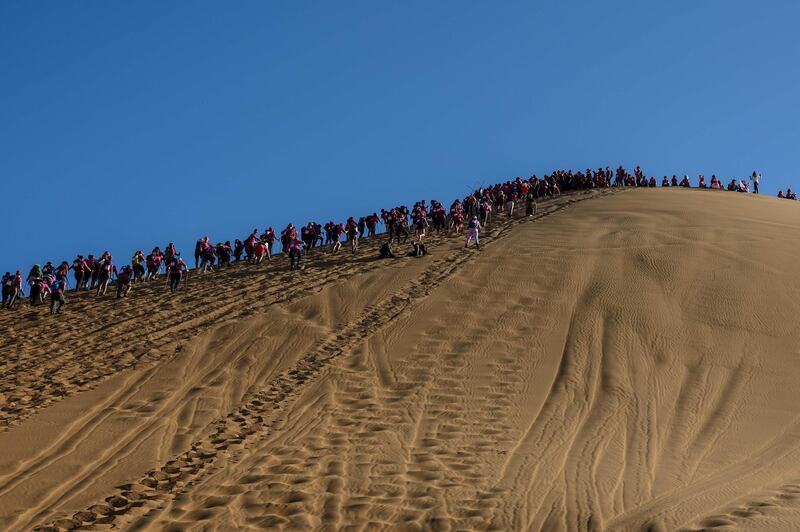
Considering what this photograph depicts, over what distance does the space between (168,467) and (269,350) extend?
6.34 m

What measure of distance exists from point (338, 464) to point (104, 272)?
18.3 m

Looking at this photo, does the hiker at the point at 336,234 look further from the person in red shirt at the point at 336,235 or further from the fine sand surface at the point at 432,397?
the fine sand surface at the point at 432,397

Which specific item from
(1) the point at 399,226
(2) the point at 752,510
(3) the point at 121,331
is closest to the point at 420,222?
(1) the point at 399,226

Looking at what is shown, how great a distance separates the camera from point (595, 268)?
76.9 ft

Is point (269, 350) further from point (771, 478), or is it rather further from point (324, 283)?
point (771, 478)

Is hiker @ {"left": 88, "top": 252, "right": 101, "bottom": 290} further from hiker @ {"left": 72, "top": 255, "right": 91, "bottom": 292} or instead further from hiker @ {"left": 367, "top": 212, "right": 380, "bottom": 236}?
hiker @ {"left": 367, "top": 212, "right": 380, "bottom": 236}

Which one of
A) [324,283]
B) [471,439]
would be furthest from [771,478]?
[324,283]

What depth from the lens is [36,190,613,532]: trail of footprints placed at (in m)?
10.4

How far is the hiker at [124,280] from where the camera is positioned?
87.7 ft

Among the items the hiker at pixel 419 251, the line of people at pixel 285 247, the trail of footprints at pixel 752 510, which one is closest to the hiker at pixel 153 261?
the line of people at pixel 285 247

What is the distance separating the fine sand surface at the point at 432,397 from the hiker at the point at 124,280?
0.50 meters

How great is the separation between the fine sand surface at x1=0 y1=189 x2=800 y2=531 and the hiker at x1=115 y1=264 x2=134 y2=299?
0.50 m

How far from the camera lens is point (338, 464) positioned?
1209 cm

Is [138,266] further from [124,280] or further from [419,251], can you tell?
[419,251]
